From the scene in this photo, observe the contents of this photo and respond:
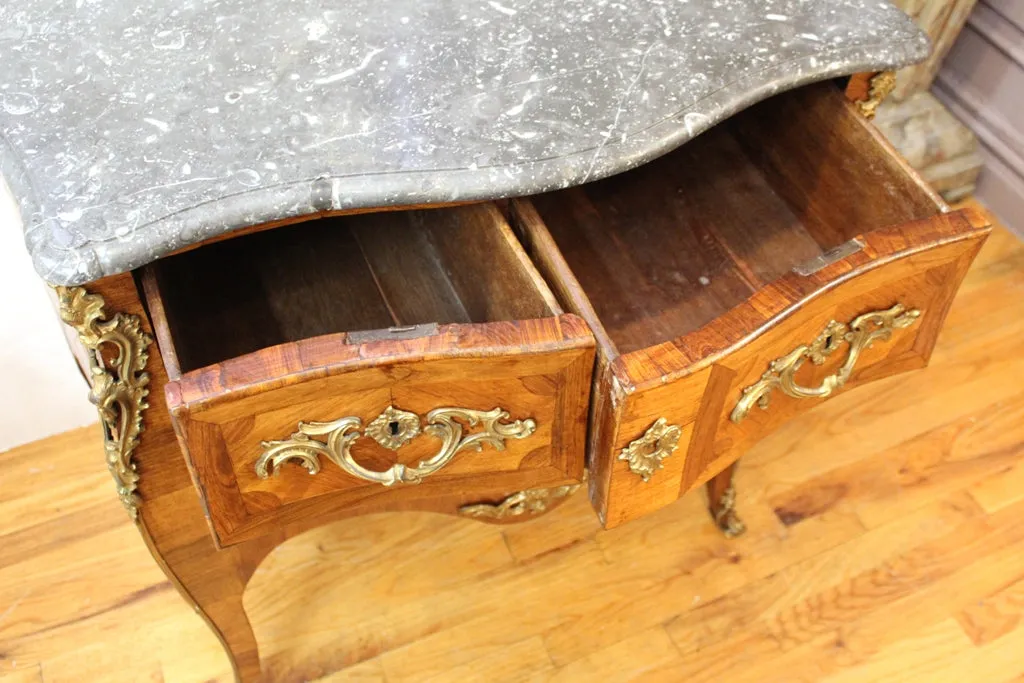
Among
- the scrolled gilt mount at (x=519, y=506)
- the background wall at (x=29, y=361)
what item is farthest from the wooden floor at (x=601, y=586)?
the scrolled gilt mount at (x=519, y=506)

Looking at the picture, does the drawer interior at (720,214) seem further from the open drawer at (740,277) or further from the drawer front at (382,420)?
the drawer front at (382,420)

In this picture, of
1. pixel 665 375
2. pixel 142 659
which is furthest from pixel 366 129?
pixel 142 659

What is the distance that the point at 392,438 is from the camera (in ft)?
2.14

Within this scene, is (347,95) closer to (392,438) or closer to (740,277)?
(392,438)

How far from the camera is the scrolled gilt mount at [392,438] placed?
0.63 m

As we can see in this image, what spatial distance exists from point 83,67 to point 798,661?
36.0 inches

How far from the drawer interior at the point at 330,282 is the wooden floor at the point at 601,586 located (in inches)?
16.0

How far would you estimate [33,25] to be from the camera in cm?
73

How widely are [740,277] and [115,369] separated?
528 millimetres

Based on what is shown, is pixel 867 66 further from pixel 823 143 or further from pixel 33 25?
pixel 33 25

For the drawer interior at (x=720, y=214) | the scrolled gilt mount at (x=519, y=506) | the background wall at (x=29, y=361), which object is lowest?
the background wall at (x=29, y=361)

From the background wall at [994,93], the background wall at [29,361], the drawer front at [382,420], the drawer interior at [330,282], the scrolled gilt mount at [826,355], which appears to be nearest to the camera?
the drawer front at [382,420]

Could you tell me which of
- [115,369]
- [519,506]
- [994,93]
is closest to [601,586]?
[519,506]

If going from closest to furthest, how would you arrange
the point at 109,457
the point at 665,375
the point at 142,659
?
the point at 665,375, the point at 109,457, the point at 142,659
